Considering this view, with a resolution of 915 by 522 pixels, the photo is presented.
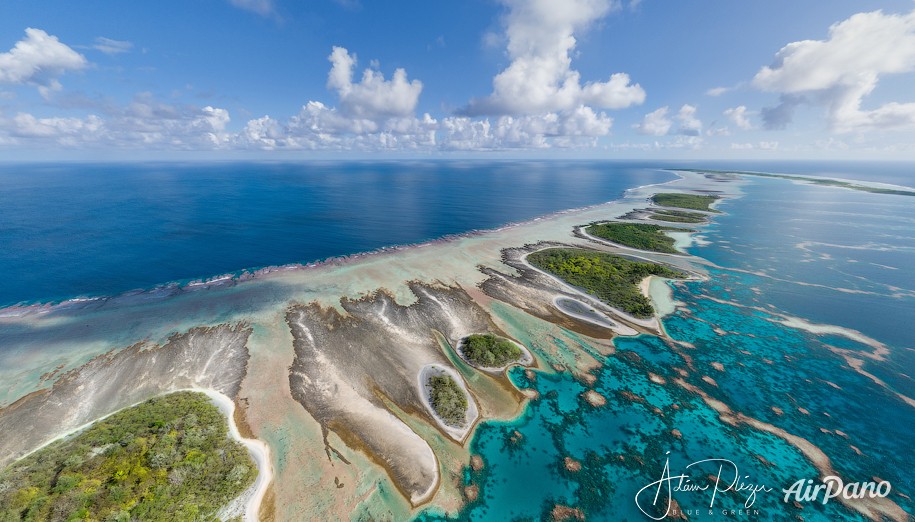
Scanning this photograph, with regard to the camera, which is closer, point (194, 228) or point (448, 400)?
point (448, 400)

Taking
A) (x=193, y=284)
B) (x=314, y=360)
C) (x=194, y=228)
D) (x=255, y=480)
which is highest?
(x=194, y=228)

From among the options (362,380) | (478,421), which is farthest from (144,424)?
(478,421)

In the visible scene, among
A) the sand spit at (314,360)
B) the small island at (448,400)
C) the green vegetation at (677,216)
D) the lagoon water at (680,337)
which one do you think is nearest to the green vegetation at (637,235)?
the lagoon water at (680,337)

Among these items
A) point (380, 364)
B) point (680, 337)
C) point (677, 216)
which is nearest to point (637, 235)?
point (677, 216)

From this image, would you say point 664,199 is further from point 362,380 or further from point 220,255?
point 220,255
